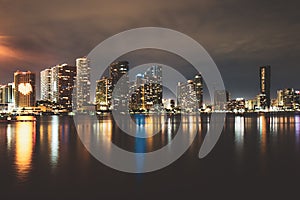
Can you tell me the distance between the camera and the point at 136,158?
75.9ft

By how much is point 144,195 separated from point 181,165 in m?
Answer: 7.13

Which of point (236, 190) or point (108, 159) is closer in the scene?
point (236, 190)

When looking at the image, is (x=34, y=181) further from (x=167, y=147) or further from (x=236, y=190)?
(x=167, y=147)

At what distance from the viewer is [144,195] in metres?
14.1

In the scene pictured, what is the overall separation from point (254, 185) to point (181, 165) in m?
5.91

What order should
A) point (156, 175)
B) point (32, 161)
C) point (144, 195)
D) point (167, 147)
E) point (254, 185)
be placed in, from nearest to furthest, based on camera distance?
1. point (144, 195)
2. point (254, 185)
3. point (156, 175)
4. point (32, 161)
5. point (167, 147)

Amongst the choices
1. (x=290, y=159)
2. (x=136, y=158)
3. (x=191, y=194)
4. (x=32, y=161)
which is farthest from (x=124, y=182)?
(x=290, y=159)

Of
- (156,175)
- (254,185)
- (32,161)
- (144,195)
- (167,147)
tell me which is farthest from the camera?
(167,147)

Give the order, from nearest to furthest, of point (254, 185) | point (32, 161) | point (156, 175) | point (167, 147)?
point (254, 185)
point (156, 175)
point (32, 161)
point (167, 147)

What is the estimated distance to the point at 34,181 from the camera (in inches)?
654

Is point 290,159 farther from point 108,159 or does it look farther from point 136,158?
point 108,159

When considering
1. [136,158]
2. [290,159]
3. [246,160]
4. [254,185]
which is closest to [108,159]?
[136,158]

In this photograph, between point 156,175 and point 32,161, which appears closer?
point 156,175

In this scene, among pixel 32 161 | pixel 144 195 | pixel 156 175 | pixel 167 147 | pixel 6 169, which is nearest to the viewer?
pixel 144 195
